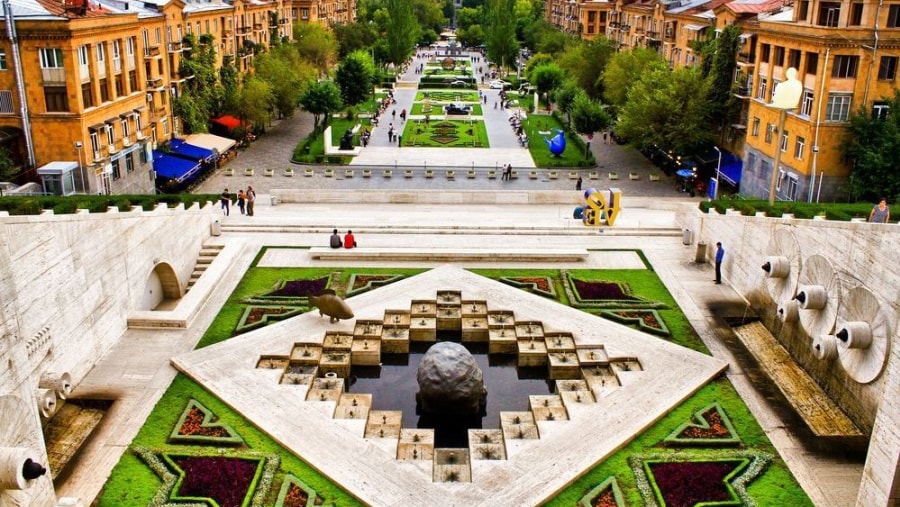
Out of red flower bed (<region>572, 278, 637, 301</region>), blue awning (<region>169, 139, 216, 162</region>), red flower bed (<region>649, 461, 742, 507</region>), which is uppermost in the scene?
blue awning (<region>169, 139, 216, 162</region>)

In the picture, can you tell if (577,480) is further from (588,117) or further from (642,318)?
(588,117)

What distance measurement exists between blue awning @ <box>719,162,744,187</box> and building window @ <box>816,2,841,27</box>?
1092cm

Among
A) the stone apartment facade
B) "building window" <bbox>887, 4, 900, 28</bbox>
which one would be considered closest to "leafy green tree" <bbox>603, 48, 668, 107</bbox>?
the stone apartment facade

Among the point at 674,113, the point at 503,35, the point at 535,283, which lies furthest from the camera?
the point at 503,35

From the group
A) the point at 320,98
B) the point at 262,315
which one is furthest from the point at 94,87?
the point at 320,98

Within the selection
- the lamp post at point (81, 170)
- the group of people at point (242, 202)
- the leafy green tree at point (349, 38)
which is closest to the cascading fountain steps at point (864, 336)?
the group of people at point (242, 202)

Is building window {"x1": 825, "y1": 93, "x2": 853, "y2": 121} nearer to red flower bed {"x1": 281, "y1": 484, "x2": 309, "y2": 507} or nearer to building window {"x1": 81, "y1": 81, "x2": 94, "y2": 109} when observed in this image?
red flower bed {"x1": 281, "y1": 484, "x2": 309, "y2": 507}

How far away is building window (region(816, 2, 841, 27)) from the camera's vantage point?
38.1 meters

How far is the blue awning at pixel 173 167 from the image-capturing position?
46.4 m

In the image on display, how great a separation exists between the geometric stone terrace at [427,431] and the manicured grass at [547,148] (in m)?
29.5

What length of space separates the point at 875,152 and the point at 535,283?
19.6 meters

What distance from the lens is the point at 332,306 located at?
24906mm

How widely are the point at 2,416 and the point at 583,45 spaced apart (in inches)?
2809

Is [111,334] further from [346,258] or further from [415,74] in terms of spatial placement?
[415,74]
